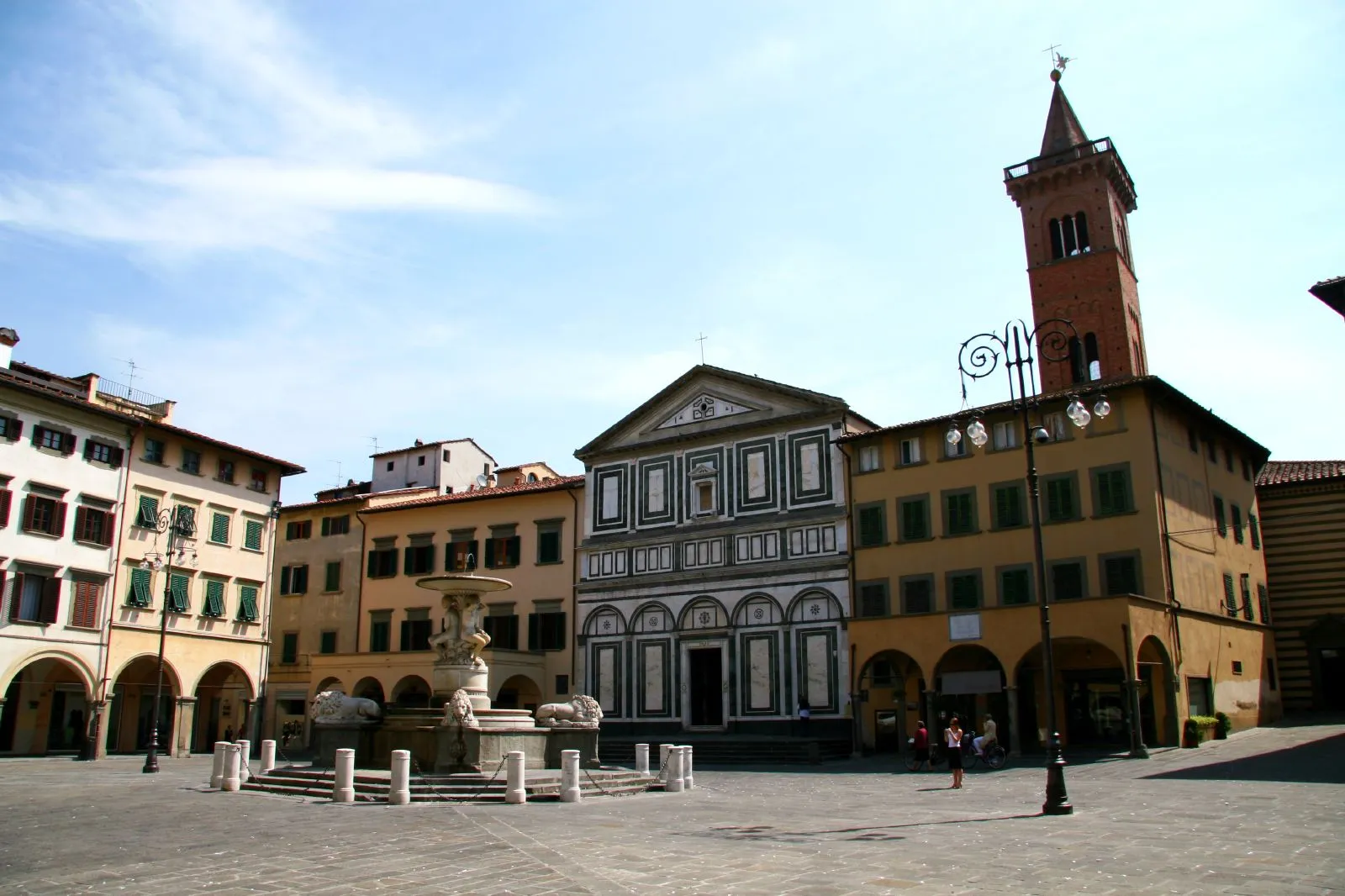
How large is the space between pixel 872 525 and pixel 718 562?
6247mm

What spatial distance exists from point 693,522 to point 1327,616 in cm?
2188

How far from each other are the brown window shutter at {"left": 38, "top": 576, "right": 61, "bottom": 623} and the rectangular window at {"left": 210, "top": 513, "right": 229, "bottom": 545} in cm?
656

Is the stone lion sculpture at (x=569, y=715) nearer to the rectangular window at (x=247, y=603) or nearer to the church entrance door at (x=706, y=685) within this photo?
the church entrance door at (x=706, y=685)

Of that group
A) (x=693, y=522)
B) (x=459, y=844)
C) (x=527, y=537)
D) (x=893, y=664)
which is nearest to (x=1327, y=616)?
(x=893, y=664)

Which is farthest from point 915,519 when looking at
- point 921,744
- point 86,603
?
point 86,603

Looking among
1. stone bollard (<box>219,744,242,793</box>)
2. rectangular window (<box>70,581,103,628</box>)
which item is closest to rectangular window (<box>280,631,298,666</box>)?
rectangular window (<box>70,581,103,628</box>)

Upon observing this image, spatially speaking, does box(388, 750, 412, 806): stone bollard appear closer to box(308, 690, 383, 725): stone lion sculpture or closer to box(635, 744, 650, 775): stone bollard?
box(308, 690, 383, 725): stone lion sculpture

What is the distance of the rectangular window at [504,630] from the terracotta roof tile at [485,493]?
16.2 feet

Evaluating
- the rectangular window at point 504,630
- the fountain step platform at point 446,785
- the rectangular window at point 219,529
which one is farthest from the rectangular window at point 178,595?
the fountain step platform at point 446,785

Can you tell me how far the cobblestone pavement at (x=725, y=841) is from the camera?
34.1 feet

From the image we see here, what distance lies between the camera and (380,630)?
45500 millimetres

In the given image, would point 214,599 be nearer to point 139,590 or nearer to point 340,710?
point 139,590

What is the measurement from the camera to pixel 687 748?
912 inches

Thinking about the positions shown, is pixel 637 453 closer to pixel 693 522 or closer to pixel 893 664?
pixel 693 522
